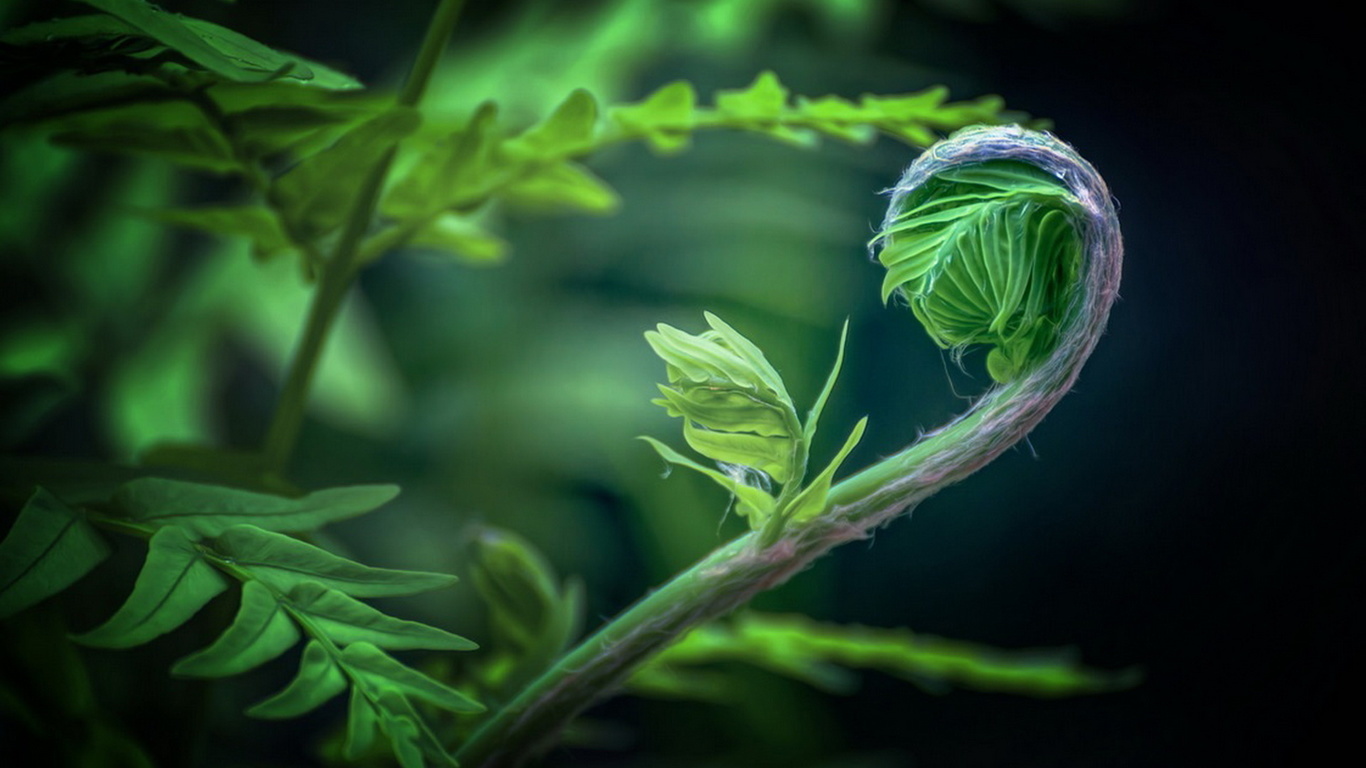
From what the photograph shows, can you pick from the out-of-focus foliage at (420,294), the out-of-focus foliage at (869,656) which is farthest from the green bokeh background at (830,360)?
the out-of-focus foliage at (869,656)

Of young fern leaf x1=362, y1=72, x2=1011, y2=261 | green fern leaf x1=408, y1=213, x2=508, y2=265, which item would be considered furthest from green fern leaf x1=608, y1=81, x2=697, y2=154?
green fern leaf x1=408, y1=213, x2=508, y2=265

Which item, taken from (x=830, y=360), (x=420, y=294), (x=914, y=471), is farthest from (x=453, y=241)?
(x=420, y=294)

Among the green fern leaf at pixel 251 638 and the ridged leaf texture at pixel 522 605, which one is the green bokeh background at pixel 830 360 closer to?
the ridged leaf texture at pixel 522 605

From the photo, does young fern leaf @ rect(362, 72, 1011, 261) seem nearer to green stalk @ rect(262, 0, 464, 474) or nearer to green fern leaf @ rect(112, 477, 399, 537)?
green stalk @ rect(262, 0, 464, 474)

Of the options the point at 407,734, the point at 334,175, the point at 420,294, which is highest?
the point at 334,175

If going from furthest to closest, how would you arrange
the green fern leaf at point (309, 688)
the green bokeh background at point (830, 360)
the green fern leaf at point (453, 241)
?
the green bokeh background at point (830, 360)
the green fern leaf at point (453, 241)
the green fern leaf at point (309, 688)

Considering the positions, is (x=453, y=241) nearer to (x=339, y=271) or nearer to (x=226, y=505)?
(x=339, y=271)
